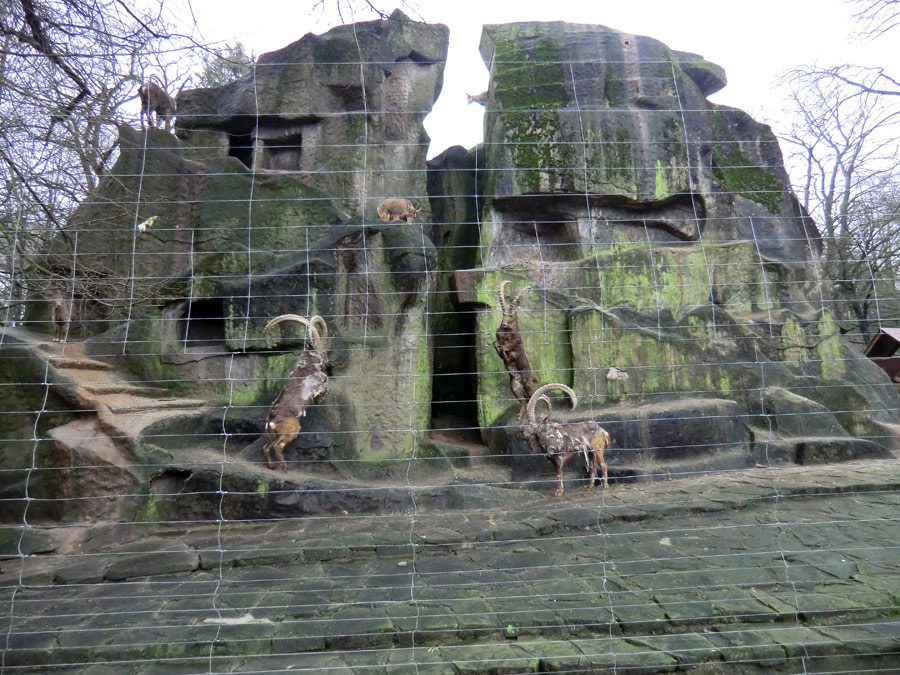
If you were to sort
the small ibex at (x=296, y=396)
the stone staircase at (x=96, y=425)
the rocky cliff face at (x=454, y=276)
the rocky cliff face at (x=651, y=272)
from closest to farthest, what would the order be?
the stone staircase at (x=96, y=425), the small ibex at (x=296, y=396), the rocky cliff face at (x=454, y=276), the rocky cliff face at (x=651, y=272)

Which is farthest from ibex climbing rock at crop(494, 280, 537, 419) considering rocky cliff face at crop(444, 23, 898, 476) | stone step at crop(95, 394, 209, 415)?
stone step at crop(95, 394, 209, 415)

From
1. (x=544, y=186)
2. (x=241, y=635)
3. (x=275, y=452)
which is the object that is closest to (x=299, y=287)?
(x=275, y=452)

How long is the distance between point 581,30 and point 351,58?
394 centimetres

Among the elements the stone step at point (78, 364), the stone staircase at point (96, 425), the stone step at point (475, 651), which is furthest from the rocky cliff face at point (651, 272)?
the stone step at point (78, 364)

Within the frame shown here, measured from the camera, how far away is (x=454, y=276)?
838 centimetres

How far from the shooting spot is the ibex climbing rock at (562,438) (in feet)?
21.5

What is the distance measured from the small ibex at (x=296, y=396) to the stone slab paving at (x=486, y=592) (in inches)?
34.4

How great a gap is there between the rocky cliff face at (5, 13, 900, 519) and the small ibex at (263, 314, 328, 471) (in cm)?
22

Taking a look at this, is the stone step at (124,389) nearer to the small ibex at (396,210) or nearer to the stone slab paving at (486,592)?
the stone slab paving at (486,592)

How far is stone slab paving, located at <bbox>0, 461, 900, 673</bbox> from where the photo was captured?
11.4ft

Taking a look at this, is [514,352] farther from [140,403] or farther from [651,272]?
[140,403]

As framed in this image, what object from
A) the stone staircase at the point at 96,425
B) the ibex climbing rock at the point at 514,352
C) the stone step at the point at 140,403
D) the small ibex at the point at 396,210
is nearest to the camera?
the stone staircase at the point at 96,425

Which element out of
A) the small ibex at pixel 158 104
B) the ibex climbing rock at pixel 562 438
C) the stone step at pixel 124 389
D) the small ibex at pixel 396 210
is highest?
the small ibex at pixel 158 104

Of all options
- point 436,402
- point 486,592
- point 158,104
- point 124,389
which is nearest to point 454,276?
point 436,402
